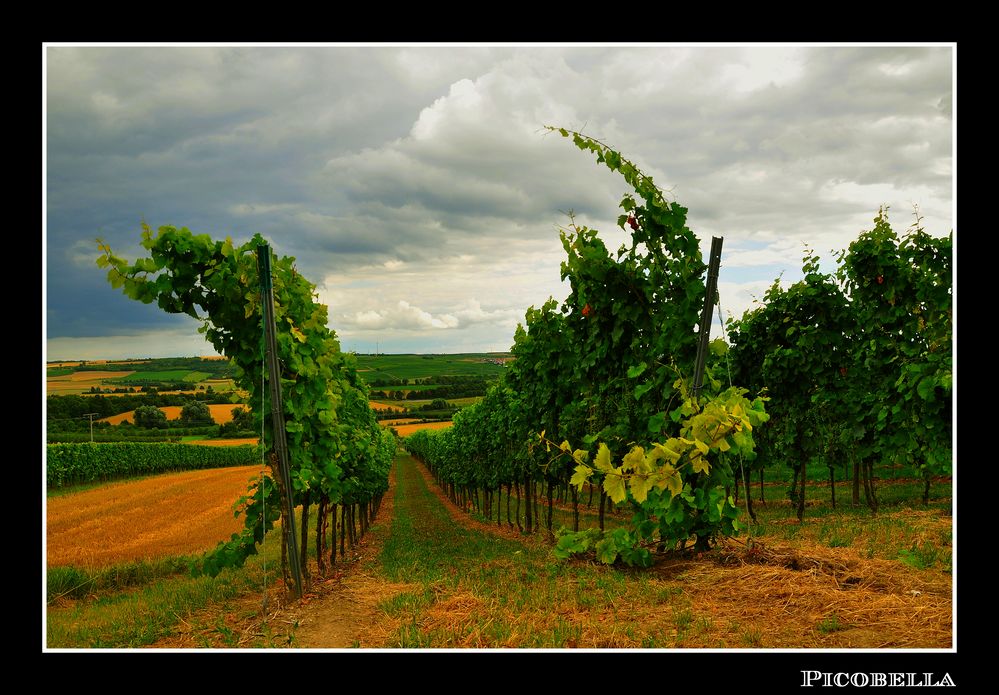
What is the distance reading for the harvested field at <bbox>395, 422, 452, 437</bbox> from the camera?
47487mm

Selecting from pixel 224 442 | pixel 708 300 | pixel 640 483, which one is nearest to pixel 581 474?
pixel 640 483

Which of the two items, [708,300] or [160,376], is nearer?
[708,300]

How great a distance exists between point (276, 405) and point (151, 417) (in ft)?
194

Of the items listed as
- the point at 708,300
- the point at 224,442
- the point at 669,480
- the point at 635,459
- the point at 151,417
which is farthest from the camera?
the point at 224,442

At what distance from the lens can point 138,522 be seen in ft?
87.0

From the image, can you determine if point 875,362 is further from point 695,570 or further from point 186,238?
point 186,238

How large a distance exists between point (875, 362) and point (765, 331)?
2.98 m

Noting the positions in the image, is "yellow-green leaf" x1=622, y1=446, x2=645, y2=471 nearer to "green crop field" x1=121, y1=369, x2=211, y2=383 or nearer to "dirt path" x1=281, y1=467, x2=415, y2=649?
"dirt path" x1=281, y1=467, x2=415, y2=649

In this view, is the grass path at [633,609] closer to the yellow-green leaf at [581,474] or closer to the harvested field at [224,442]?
the yellow-green leaf at [581,474]

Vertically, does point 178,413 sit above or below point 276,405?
below

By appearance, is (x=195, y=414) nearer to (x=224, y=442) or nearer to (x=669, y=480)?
(x=224, y=442)

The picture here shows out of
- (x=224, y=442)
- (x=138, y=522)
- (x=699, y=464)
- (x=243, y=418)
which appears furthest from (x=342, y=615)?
(x=224, y=442)

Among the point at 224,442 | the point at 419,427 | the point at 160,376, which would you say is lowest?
the point at 224,442

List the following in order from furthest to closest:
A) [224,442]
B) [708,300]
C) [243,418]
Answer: [224,442] < [243,418] < [708,300]
